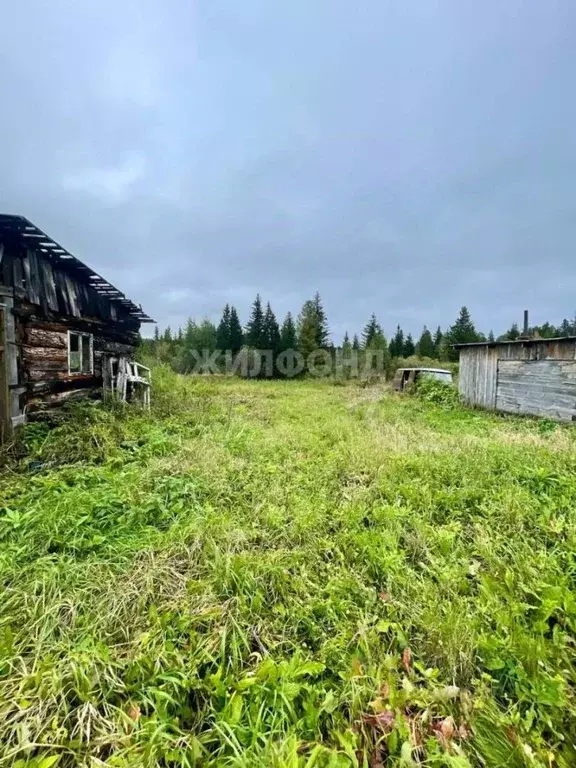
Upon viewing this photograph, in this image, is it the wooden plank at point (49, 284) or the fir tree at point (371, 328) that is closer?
the wooden plank at point (49, 284)

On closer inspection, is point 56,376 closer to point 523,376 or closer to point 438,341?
point 523,376

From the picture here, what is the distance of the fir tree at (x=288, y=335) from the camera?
31.9m

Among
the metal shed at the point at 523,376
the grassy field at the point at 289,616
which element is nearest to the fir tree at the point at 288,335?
the metal shed at the point at 523,376

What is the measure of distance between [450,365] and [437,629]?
26335mm

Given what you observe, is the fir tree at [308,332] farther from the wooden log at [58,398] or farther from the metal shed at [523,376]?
the wooden log at [58,398]

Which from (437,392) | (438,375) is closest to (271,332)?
(438,375)

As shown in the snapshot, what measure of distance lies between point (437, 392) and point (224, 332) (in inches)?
934

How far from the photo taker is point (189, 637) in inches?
81.3

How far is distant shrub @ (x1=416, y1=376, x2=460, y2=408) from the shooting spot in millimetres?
12009

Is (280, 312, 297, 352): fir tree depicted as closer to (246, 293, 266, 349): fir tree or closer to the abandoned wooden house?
(246, 293, 266, 349): fir tree

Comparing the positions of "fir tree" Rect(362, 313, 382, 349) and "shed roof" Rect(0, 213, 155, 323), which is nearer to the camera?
"shed roof" Rect(0, 213, 155, 323)

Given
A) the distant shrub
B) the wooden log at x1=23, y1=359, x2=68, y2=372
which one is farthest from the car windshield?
the wooden log at x1=23, y1=359, x2=68, y2=372

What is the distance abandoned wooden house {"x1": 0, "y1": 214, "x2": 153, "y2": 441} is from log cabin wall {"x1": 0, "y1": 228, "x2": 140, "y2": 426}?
10 millimetres

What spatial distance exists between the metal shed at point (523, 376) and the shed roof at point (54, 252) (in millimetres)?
10538
